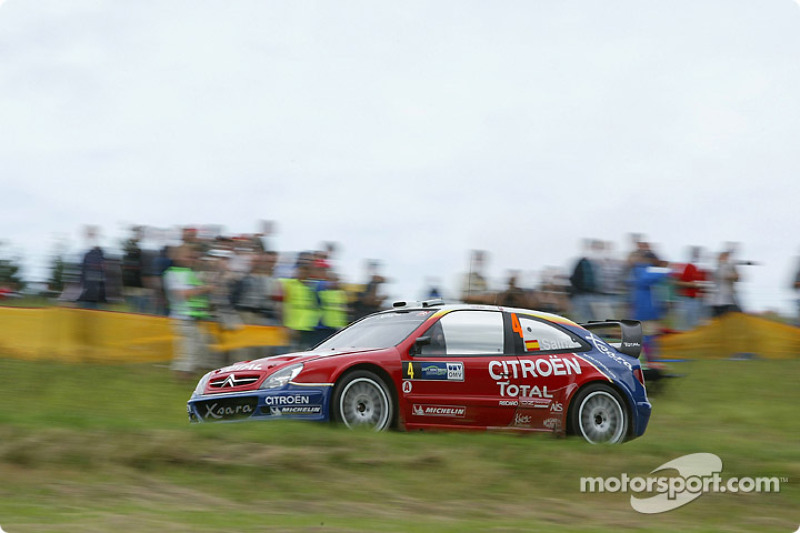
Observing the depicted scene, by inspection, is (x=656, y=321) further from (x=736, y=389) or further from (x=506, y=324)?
(x=506, y=324)

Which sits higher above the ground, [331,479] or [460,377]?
[460,377]

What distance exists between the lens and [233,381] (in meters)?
10.3

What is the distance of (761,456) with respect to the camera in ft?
31.8

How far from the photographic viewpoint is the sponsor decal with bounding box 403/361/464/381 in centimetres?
→ 1032

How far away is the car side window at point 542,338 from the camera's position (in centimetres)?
1096

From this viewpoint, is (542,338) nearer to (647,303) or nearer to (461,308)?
(461,308)

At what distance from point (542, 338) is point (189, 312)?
517 centimetres

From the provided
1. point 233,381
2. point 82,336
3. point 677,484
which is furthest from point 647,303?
point 82,336

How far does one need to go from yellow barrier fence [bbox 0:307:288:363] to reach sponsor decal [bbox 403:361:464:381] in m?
4.70

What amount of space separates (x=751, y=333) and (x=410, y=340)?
29.7 feet

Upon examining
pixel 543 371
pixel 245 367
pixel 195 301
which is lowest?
pixel 543 371

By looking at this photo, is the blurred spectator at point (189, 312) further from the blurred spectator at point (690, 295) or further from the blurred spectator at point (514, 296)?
the blurred spectator at point (690, 295)

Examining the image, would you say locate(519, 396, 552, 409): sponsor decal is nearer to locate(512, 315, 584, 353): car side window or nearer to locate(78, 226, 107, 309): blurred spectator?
locate(512, 315, 584, 353): car side window

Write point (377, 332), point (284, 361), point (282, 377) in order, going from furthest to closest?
point (377, 332) → point (284, 361) → point (282, 377)
